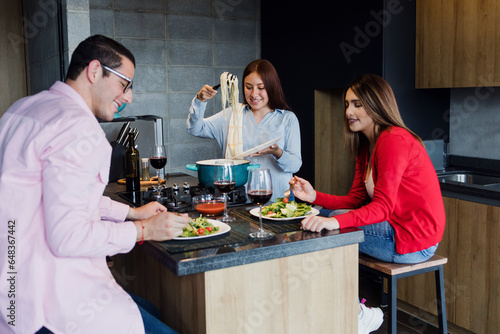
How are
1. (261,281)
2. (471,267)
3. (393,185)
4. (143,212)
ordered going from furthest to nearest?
(471,267)
(393,185)
(143,212)
(261,281)

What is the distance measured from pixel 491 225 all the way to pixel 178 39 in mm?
3406

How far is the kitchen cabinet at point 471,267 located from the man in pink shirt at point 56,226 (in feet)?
7.01

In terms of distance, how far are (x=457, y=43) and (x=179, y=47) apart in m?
2.70

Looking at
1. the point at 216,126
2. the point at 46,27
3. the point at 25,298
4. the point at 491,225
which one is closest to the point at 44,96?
the point at 25,298

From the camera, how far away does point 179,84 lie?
16.8 ft

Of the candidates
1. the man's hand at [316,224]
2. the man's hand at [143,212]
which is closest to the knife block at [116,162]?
the man's hand at [143,212]

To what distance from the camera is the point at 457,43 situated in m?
3.37

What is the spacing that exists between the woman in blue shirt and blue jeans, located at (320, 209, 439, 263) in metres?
0.74


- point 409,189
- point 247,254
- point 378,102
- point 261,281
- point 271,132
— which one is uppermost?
point 378,102

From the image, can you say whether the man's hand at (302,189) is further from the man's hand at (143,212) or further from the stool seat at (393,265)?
the man's hand at (143,212)

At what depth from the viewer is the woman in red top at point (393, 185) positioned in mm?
2145

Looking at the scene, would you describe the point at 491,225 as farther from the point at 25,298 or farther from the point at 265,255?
the point at 25,298

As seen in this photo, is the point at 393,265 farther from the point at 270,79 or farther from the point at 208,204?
the point at 270,79

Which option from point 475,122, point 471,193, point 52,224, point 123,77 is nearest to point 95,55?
point 123,77
